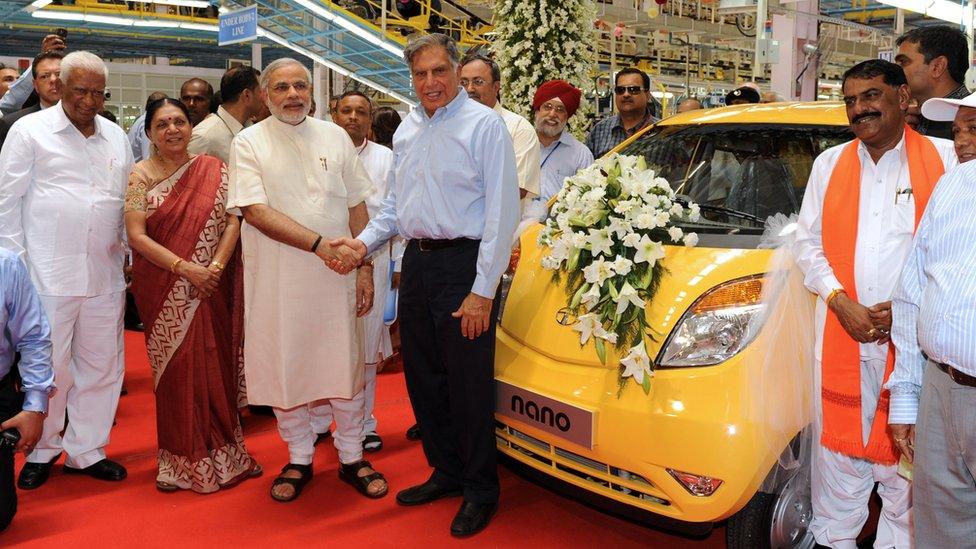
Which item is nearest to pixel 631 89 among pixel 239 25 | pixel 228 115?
pixel 228 115

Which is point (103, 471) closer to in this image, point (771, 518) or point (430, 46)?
point (430, 46)

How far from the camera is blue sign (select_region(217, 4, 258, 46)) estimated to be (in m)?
11.7

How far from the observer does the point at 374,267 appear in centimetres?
439

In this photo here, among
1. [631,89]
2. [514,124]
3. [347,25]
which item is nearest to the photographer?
[514,124]

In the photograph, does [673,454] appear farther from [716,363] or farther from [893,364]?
[893,364]

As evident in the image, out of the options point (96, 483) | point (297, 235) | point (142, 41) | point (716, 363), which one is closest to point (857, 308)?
point (716, 363)

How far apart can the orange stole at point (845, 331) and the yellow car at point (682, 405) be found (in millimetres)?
Result: 107

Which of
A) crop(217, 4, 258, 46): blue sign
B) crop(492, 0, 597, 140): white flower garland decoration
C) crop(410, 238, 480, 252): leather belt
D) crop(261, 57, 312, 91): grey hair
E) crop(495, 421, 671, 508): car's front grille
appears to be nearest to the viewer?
crop(495, 421, 671, 508): car's front grille

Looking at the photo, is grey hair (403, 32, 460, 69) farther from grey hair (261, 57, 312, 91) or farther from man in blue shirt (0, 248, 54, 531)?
man in blue shirt (0, 248, 54, 531)

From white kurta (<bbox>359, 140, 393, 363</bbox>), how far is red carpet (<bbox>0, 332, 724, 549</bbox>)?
0.58 meters

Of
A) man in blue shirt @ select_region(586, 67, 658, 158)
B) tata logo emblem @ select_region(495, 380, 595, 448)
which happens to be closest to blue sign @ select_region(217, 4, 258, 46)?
man in blue shirt @ select_region(586, 67, 658, 158)

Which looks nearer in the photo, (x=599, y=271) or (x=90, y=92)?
(x=599, y=271)

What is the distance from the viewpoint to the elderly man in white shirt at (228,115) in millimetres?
4574

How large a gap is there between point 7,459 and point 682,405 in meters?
2.32
